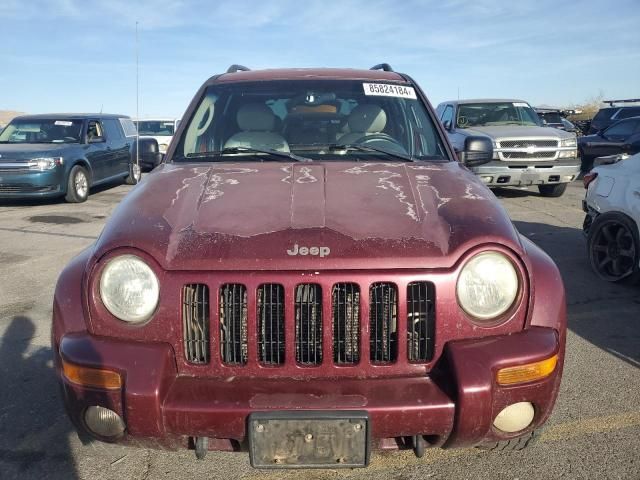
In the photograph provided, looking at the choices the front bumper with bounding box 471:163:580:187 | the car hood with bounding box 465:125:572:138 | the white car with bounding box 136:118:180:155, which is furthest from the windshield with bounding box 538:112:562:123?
the white car with bounding box 136:118:180:155

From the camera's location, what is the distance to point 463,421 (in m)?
2.07

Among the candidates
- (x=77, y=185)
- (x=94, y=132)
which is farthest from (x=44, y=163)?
(x=94, y=132)

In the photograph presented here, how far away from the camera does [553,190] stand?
1182 centimetres

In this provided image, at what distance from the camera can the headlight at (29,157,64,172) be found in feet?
35.2

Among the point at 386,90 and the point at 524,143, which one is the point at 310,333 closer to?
the point at 386,90

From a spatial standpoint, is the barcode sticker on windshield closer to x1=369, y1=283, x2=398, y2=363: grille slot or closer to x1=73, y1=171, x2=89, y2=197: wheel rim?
x1=369, y1=283, x2=398, y2=363: grille slot

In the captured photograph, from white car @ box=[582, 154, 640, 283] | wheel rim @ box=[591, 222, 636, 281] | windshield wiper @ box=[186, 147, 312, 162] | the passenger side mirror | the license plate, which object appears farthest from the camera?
wheel rim @ box=[591, 222, 636, 281]

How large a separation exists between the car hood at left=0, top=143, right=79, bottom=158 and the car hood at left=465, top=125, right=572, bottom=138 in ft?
26.3

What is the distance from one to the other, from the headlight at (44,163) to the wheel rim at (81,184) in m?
0.65

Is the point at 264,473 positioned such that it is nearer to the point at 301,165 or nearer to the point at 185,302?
the point at 185,302

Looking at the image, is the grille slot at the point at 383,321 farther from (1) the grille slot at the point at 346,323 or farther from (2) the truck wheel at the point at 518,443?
(2) the truck wheel at the point at 518,443

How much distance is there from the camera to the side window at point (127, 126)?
14315mm

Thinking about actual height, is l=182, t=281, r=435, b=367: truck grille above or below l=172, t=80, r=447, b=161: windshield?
below

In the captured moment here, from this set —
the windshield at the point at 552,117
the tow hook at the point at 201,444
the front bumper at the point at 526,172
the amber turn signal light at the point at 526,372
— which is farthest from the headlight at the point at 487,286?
the windshield at the point at 552,117
